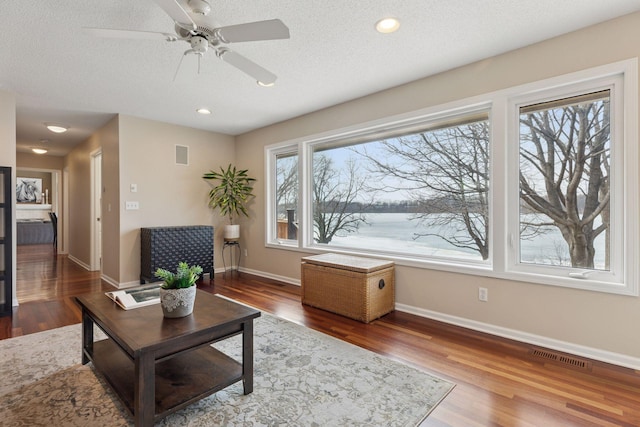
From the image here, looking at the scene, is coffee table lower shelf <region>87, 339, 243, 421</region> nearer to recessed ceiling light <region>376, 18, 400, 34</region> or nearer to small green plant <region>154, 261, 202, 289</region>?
small green plant <region>154, 261, 202, 289</region>

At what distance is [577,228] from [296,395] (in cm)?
246

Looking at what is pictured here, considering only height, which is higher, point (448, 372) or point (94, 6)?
point (94, 6)

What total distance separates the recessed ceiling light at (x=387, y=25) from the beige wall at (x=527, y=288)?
3.26 ft

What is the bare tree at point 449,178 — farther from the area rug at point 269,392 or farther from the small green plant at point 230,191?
the small green plant at point 230,191

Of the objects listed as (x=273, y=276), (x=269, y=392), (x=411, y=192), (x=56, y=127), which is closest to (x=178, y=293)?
(x=269, y=392)

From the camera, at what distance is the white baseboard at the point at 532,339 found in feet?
7.32

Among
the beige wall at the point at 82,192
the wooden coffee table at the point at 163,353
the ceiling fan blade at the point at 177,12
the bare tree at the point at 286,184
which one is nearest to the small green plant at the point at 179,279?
the wooden coffee table at the point at 163,353

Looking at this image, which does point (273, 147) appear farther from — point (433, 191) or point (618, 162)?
point (618, 162)

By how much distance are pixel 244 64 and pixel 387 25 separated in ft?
3.56

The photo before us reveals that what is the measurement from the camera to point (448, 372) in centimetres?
213

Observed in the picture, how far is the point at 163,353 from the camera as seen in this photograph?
1.53 meters

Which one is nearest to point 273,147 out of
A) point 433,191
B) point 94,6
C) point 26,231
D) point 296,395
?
point 433,191

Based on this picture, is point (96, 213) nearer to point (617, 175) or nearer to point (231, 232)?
point (231, 232)

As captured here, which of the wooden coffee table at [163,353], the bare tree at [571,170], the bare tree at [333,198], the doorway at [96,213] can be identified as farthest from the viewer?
the doorway at [96,213]
